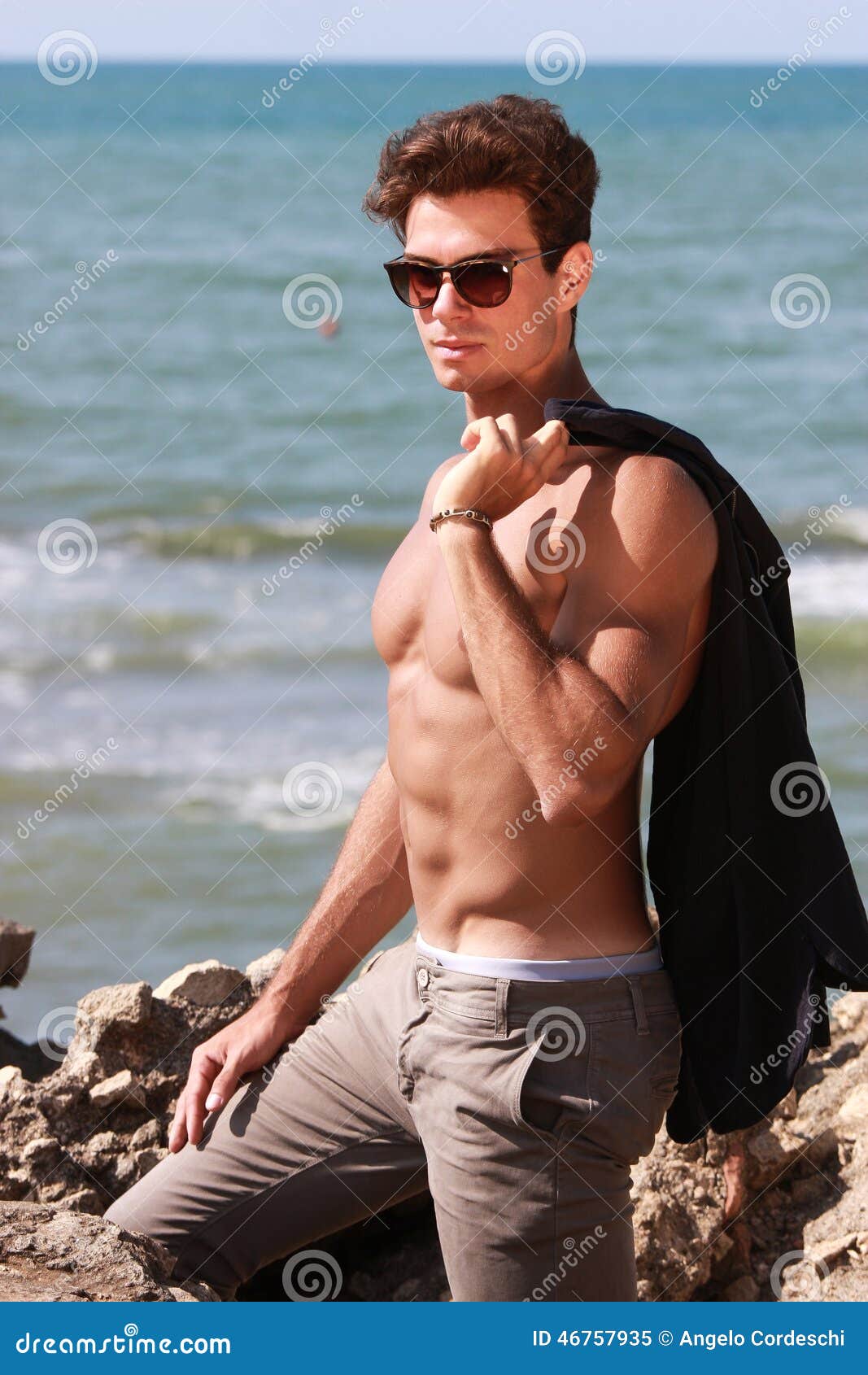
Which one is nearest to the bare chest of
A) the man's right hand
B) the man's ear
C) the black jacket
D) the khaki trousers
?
the black jacket

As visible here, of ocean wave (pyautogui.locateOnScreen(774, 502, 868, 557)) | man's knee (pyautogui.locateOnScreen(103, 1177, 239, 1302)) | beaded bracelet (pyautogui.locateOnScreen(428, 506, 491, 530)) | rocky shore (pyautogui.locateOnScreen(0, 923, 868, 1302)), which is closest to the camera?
beaded bracelet (pyautogui.locateOnScreen(428, 506, 491, 530))

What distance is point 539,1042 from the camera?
2.44m

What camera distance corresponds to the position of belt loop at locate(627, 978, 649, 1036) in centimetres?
248

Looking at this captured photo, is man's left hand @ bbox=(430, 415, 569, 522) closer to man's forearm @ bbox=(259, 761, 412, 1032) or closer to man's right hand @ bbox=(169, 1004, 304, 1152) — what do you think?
man's forearm @ bbox=(259, 761, 412, 1032)

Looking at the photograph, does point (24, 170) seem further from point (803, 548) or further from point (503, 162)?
point (503, 162)

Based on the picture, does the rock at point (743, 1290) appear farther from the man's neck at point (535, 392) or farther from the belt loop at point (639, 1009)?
the man's neck at point (535, 392)

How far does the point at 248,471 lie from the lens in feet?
50.7

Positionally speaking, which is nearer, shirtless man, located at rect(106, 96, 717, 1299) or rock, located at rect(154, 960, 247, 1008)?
shirtless man, located at rect(106, 96, 717, 1299)

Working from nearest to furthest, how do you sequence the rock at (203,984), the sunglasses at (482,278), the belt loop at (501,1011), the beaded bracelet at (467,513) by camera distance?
1. the beaded bracelet at (467,513)
2. the belt loop at (501,1011)
3. the sunglasses at (482,278)
4. the rock at (203,984)

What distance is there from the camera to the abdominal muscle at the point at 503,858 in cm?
252

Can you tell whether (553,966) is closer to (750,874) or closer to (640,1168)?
(750,874)

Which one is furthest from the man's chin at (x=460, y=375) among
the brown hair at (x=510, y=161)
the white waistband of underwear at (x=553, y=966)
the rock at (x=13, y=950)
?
the rock at (x=13, y=950)

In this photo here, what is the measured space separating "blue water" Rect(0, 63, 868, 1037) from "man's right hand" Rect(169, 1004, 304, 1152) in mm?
3001

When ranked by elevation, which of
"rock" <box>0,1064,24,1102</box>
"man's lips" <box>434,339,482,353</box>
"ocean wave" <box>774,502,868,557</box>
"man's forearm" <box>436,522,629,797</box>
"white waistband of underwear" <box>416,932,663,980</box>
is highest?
"ocean wave" <box>774,502,868,557</box>
